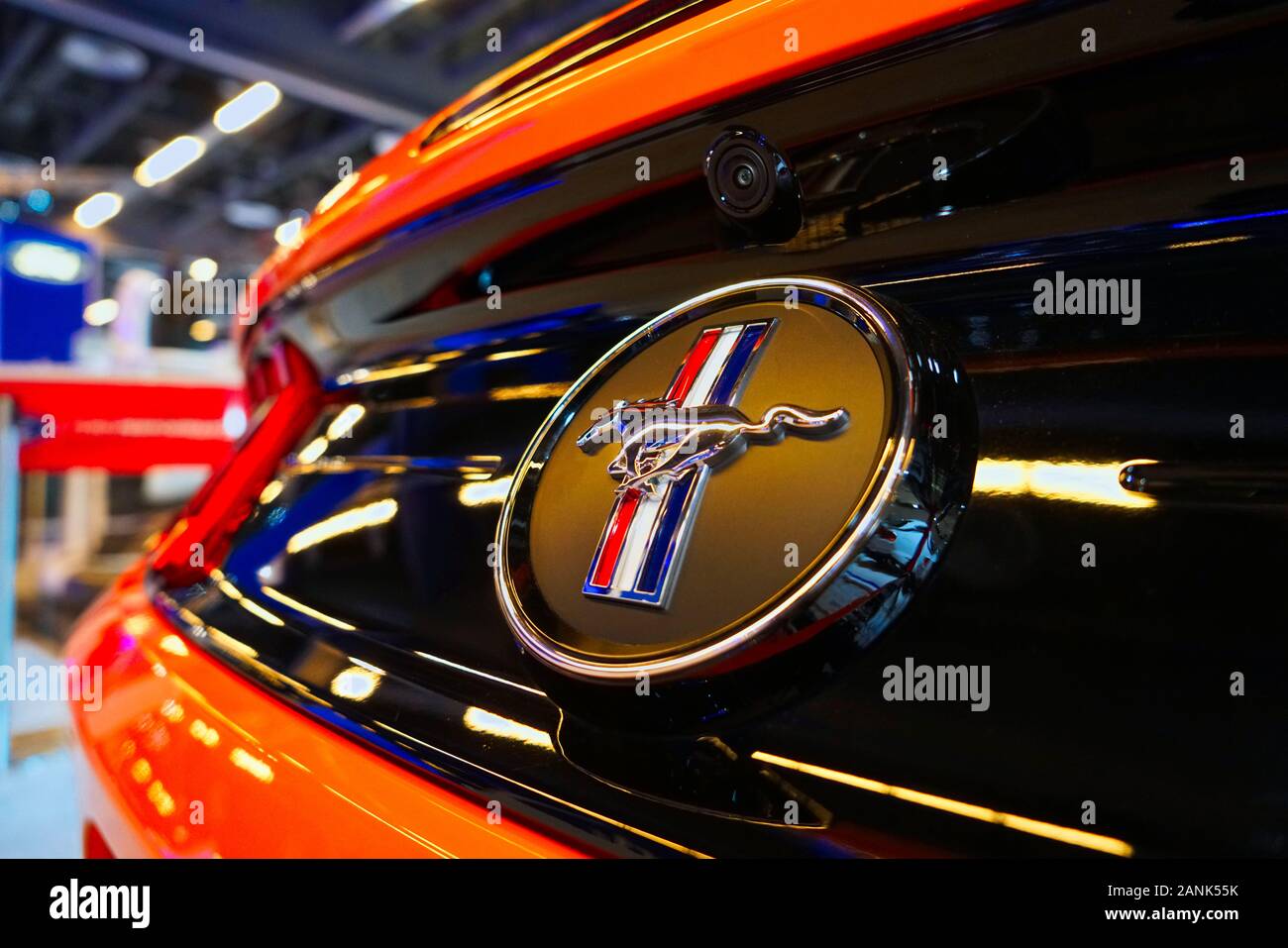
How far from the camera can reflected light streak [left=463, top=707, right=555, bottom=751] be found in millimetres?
527

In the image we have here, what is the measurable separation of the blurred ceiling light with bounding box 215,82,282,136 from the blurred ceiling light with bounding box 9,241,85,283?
4.82m

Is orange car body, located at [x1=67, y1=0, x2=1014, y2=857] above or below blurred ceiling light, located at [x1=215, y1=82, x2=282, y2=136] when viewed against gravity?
below

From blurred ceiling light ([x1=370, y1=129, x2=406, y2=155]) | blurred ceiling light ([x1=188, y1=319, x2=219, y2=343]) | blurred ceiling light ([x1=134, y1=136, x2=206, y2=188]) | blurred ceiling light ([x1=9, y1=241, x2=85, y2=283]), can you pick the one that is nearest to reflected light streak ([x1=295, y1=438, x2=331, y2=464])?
blurred ceiling light ([x1=9, y1=241, x2=85, y2=283])

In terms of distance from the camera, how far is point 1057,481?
1.46 feet

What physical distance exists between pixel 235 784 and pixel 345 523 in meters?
0.31

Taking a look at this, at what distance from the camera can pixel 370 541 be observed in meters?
0.80

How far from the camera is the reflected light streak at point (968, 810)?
365 millimetres

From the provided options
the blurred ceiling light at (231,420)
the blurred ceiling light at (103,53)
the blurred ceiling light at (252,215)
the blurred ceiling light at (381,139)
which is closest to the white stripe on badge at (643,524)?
the blurred ceiling light at (231,420)

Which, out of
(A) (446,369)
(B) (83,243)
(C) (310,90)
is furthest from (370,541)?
(C) (310,90)

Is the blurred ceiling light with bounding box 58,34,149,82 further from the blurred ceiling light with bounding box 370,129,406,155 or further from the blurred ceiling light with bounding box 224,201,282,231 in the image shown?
the blurred ceiling light with bounding box 224,201,282,231

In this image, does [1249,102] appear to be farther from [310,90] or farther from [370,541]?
[310,90]

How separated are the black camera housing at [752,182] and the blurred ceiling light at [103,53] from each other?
9.85 m

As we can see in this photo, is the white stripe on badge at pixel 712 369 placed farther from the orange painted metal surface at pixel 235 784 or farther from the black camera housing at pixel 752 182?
the orange painted metal surface at pixel 235 784
